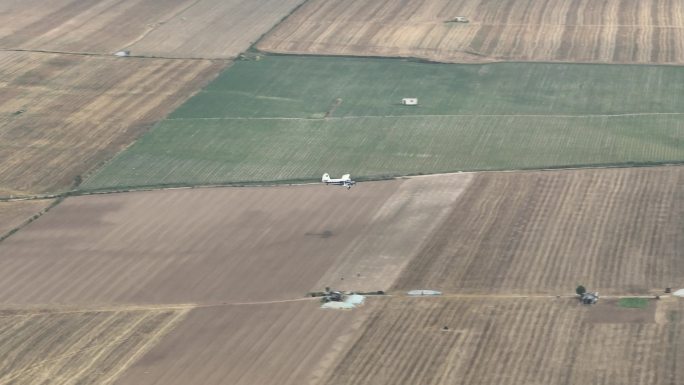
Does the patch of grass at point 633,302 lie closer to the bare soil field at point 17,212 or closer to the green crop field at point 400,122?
the green crop field at point 400,122

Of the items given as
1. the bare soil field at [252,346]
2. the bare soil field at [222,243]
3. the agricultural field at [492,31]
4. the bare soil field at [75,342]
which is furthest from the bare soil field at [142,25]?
the bare soil field at [252,346]

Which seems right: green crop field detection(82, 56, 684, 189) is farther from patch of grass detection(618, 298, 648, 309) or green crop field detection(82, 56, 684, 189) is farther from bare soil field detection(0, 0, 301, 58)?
patch of grass detection(618, 298, 648, 309)

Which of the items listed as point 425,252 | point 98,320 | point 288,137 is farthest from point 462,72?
point 98,320

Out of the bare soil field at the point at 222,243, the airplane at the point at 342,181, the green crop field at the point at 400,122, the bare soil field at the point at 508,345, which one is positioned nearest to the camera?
the bare soil field at the point at 508,345

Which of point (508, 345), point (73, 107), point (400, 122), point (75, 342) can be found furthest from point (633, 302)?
point (73, 107)

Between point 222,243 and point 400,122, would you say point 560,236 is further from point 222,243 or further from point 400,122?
point 400,122

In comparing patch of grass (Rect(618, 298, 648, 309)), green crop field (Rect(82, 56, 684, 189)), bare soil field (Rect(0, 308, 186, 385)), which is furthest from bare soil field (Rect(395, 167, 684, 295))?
bare soil field (Rect(0, 308, 186, 385))
